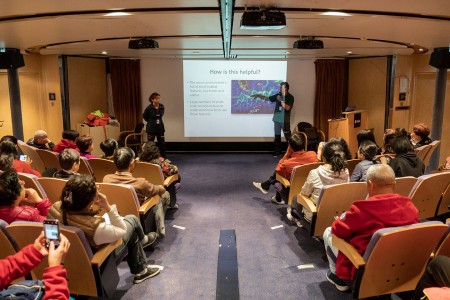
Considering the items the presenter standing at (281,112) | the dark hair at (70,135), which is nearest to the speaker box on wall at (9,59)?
the dark hair at (70,135)

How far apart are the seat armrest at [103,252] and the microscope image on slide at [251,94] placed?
6.81m

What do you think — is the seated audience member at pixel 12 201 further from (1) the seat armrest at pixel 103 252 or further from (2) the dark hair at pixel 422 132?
(2) the dark hair at pixel 422 132

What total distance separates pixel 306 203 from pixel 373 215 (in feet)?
3.94

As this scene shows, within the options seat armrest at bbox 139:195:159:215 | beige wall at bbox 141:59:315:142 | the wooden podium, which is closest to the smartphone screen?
seat armrest at bbox 139:195:159:215

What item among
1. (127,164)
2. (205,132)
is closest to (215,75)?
(205,132)

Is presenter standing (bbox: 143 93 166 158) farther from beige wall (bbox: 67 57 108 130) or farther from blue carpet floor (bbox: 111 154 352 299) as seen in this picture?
blue carpet floor (bbox: 111 154 352 299)

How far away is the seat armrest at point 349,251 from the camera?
234 centimetres

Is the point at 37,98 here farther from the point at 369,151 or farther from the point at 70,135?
the point at 369,151

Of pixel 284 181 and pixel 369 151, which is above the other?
pixel 369 151

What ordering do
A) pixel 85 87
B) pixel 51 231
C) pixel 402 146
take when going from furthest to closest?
pixel 85 87 → pixel 402 146 → pixel 51 231

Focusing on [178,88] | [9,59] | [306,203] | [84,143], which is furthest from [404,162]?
[178,88]

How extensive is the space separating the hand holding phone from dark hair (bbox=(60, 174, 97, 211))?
1.63ft

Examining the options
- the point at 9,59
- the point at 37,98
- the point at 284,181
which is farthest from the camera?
the point at 37,98

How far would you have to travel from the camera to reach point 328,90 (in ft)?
30.3
